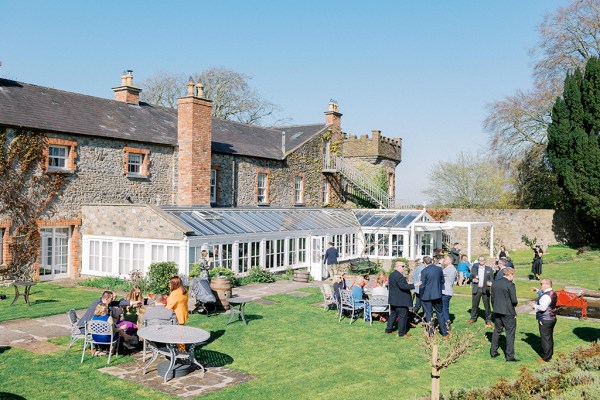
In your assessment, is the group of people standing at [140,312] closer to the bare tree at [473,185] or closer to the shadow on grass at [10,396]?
the shadow on grass at [10,396]

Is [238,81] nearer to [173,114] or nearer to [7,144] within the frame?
[173,114]

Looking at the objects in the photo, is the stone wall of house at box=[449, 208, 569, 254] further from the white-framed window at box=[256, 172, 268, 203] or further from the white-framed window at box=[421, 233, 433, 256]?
the white-framed window at box=[256, 172, 268, 203]

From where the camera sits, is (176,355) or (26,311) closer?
(176,355)

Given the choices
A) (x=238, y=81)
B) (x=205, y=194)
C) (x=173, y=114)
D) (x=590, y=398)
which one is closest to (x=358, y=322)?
(x=590, y=398)

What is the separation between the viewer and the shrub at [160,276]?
1486 centimetres

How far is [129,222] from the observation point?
17484 millimetres

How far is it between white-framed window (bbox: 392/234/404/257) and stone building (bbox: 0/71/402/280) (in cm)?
614

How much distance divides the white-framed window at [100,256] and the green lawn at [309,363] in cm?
717

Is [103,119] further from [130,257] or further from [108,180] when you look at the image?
[130,257]

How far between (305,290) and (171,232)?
458 cm

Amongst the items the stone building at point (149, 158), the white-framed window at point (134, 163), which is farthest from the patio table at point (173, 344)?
the white-framed window at point (134, 163)

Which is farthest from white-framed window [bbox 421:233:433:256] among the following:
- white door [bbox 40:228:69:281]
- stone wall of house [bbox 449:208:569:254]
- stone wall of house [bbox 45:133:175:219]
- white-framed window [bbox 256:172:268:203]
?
white door [bbox 40:228:69:281]

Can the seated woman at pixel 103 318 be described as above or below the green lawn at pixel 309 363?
above

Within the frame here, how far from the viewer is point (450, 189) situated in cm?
4034
